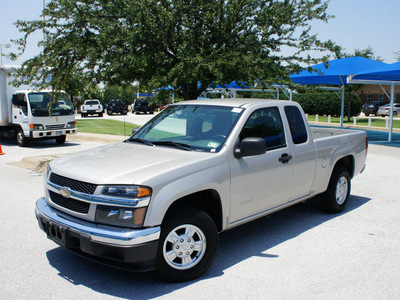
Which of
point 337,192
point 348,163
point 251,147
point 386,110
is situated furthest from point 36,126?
point 386,110

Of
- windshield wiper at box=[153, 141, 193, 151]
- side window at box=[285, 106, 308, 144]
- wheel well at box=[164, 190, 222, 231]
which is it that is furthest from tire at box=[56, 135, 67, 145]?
wheel well at box=[164, 190, 222, 231]

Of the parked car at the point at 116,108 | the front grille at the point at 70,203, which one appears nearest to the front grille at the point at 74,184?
the front grille at the point at 70,203

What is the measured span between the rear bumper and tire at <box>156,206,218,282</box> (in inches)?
6.6

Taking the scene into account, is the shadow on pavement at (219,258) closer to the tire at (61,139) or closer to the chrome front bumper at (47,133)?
the chrome front bumper at (47,133)

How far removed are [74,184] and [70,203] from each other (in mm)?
206

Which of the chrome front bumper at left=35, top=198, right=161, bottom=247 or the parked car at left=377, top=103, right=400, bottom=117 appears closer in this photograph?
the chrome front bumper at left=35, top=198, right=161, bottom=247

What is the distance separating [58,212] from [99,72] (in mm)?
6192

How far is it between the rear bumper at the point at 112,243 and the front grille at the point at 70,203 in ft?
0.37

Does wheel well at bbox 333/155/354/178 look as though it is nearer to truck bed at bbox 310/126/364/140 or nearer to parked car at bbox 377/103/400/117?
truck bed at bbox 310/126/364/140

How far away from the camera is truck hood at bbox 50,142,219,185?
3.92m

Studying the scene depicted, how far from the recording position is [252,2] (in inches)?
386

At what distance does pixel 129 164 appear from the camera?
421 centimetres

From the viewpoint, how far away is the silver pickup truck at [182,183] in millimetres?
3799

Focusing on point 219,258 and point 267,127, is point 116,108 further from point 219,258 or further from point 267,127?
point 219,258
